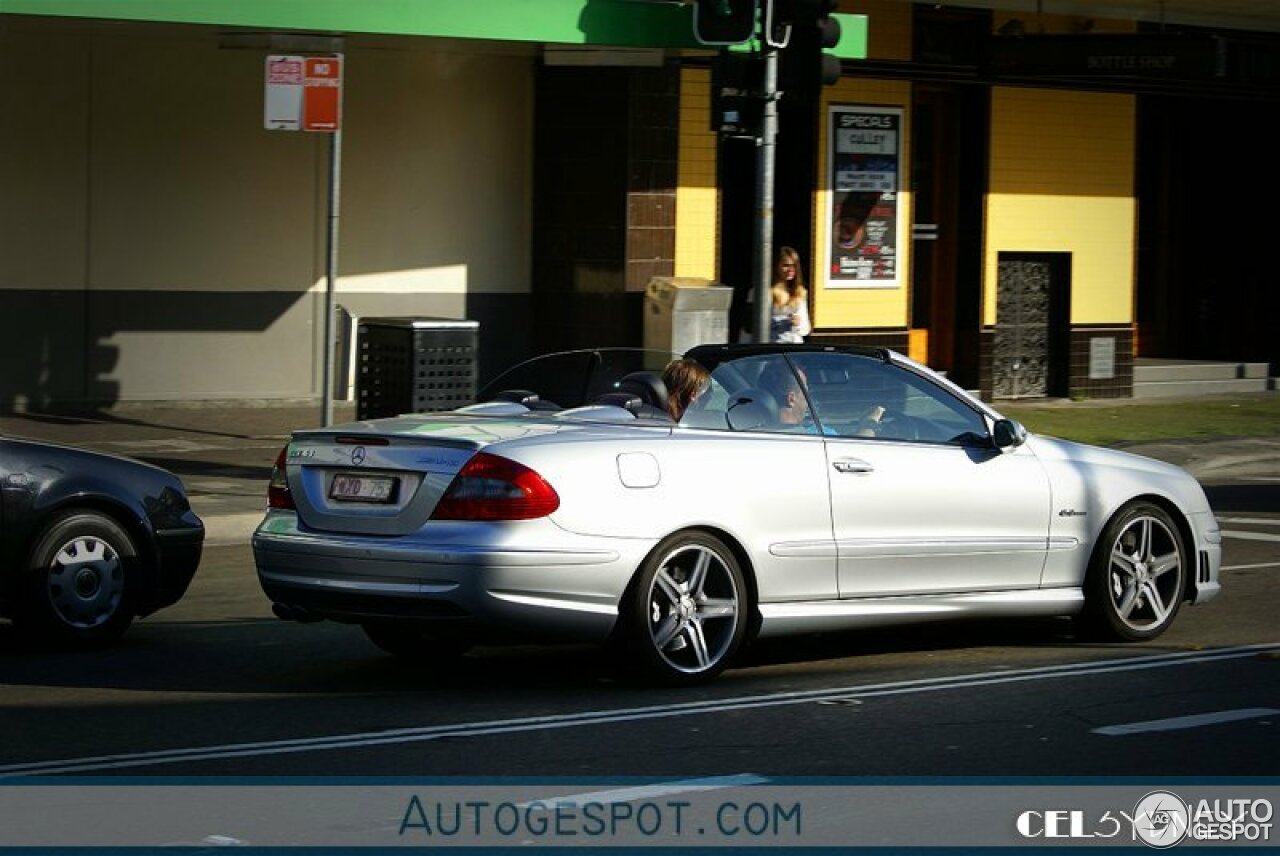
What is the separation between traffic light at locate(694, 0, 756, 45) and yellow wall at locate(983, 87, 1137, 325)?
10.3 metres

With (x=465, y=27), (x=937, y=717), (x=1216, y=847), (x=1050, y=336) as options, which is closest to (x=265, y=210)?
(x=465, y=27)

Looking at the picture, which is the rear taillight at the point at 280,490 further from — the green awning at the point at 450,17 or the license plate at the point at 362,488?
the green awning at the point at 450,17

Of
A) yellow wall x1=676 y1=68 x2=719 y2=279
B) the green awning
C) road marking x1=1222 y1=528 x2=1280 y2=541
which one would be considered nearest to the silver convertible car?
road marking x1=1222 y1=528 x2=1280 y2=541

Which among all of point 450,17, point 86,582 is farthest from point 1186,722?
point 450,17

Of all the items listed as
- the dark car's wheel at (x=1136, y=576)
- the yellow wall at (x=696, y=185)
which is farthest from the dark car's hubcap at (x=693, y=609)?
the yellow wall at (x=696, y=185)

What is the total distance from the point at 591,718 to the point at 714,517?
1.06 meters

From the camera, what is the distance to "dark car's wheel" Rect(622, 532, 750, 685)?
8484 mm

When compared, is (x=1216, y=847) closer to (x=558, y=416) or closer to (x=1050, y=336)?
(x=558, y=416)

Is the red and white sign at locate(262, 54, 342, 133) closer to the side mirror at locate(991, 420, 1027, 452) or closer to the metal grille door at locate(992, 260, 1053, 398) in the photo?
the side mirror at locate(991, 420, 1027, 452)

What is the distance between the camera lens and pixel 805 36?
13.8 m

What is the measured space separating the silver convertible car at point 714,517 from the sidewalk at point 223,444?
5852 mm

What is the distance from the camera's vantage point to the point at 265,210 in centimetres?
2067

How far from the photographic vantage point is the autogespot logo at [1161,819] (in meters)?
6.39

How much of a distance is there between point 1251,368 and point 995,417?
1758 cm
